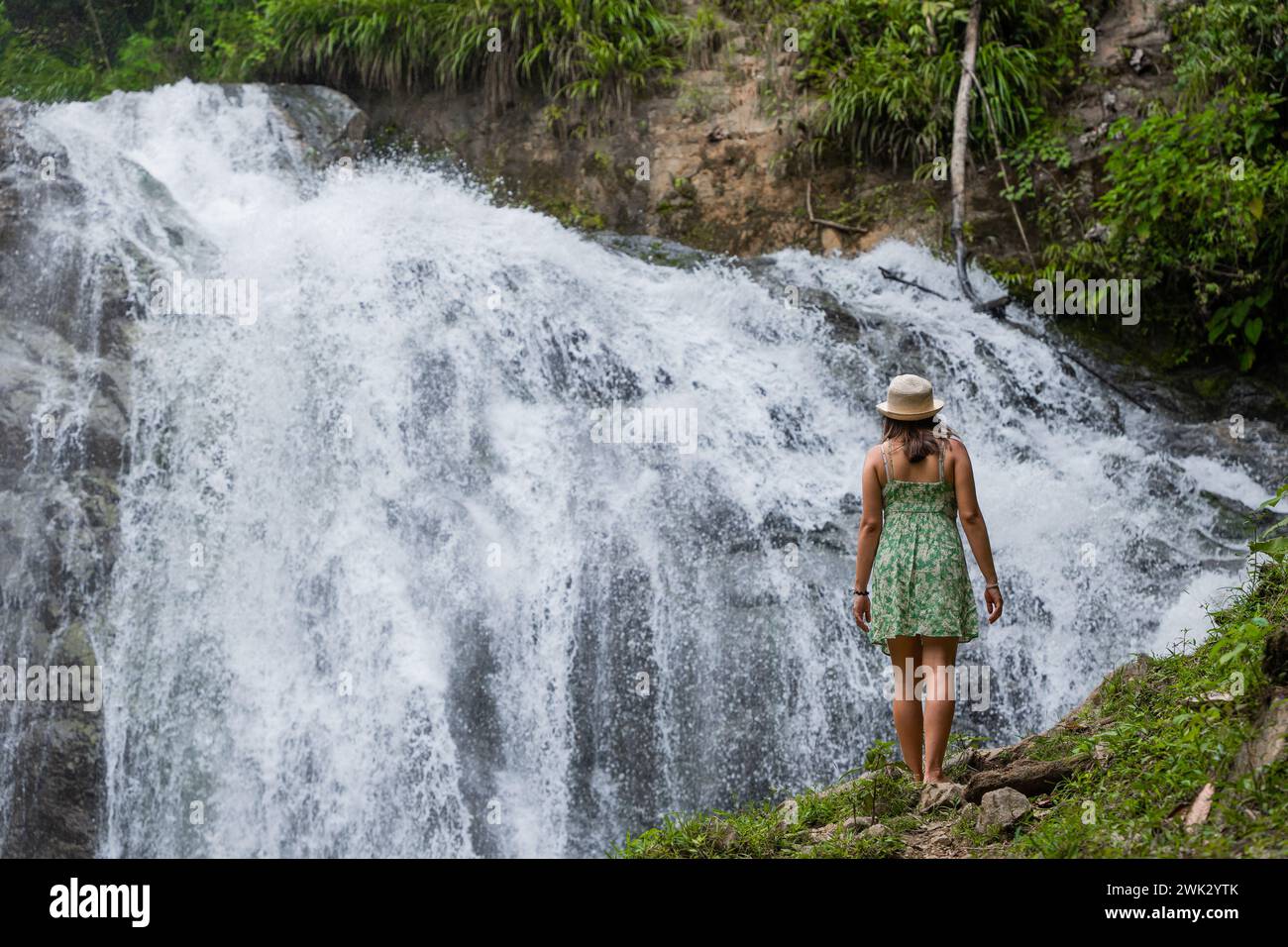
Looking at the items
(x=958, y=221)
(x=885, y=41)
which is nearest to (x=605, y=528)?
(x=958, y=221)

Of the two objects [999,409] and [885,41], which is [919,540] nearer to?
[999,409]

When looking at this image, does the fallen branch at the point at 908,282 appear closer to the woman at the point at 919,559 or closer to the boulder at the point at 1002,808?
the woman at the point at 919,559

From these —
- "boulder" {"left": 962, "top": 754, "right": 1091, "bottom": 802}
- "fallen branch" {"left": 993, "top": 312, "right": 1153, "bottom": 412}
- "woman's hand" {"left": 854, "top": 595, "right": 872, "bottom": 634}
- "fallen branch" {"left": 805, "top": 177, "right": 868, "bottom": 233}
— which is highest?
"fallen branch" {"left": 805, "top": 177, "right": 868, "bottom": 233}

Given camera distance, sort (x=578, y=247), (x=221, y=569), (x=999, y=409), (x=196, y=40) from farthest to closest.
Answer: (x=196, y=40)
(x=578, y=247)
(x=999, y=409)
(x=221, y=569)

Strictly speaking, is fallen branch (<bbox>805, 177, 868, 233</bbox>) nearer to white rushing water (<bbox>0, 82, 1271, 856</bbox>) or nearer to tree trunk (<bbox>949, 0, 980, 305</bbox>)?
tree trunk (<bbox>949, 0, 980, 305</bbox>)

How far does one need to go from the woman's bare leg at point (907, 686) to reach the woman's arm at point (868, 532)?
→ 0.16m

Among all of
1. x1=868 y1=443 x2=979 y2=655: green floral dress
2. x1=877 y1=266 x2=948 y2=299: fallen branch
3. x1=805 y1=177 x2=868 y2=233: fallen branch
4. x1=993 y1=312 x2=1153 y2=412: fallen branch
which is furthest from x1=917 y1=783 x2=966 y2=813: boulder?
x1=805 y1=177 x2=868 y2=233: fallen branch

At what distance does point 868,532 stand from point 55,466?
6293 mm

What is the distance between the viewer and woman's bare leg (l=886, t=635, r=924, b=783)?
4.85 metres

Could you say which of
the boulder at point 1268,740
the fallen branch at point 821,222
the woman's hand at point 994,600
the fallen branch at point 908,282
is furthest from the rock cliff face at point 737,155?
the boulder at point 1268,740

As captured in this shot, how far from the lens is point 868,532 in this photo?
193 inches

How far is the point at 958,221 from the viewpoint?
11.8 m
